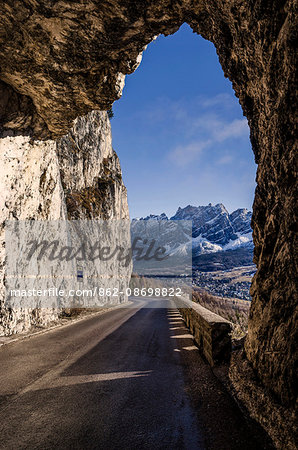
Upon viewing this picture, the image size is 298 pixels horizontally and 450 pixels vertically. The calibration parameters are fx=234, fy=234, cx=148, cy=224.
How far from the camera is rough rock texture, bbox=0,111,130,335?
9734 millimetres

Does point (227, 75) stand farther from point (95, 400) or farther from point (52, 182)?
point (52, 182)

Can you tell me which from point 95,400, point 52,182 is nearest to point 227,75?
point 95,400

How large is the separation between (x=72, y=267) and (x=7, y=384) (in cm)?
1409

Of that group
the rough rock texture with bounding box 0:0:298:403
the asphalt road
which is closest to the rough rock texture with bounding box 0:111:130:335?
the rough rock texture with bounding box 0:0:298:403

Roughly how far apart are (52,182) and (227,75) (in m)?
11.7

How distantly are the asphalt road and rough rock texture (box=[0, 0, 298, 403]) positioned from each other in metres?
1.48

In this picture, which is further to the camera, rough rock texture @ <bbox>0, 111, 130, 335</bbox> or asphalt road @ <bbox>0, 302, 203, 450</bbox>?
rough rock texture @ <bbox>0, 111, 130, 335</bbox>

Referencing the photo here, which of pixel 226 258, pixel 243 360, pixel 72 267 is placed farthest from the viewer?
pixel 226 258

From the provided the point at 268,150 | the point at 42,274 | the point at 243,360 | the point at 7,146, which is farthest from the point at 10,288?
the point at 268,150

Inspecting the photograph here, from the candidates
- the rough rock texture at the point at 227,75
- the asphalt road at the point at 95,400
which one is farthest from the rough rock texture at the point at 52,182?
the asphalt road at the point at 95,400

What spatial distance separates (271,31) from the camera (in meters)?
3.20

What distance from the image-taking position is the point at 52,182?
14.1m

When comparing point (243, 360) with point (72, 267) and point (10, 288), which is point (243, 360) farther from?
point (72, 267)

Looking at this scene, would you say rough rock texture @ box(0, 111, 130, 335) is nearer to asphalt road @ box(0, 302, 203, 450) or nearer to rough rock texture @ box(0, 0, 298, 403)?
rough rock texture @ box(0, 0, 298, 403)
